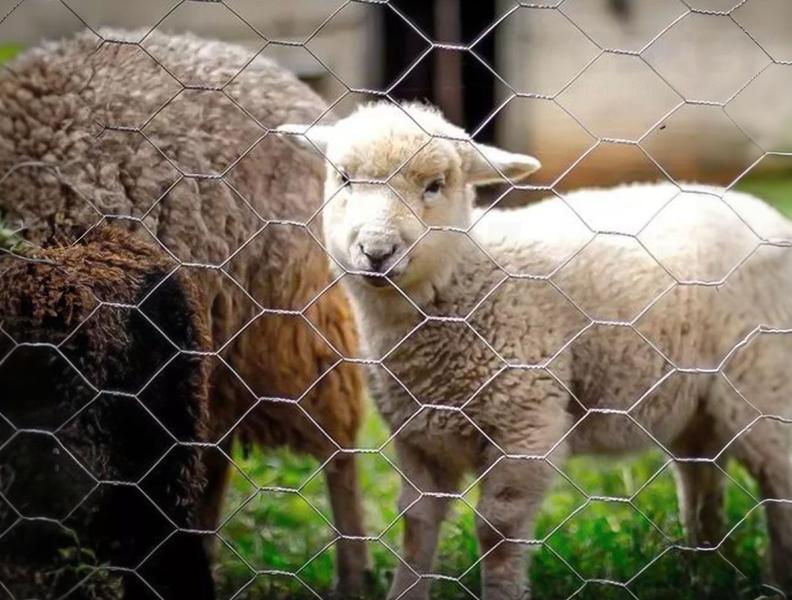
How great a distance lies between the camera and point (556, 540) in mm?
3957

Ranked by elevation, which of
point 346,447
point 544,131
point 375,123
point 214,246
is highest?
point 375,123

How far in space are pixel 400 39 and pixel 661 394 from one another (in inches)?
102

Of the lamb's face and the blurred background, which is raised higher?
the lamb's face

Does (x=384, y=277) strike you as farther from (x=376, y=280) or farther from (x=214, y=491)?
(x=214, y=491)

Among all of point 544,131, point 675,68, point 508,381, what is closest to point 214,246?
point 508,381

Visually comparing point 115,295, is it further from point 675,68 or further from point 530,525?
point 675,68

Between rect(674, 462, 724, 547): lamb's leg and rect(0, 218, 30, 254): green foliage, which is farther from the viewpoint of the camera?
rect(674, 462, 724, 547): lamb's leg

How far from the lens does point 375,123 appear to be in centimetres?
331

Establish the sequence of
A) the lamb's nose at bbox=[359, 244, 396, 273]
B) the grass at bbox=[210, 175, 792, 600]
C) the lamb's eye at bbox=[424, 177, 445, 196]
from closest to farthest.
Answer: the lamb's nose at bbox=[359, 244, 396, 273] < the lamb's eye at bbox=[424, 177, 445, 196] < the grass at bbox=[210, 175, 792, 600]

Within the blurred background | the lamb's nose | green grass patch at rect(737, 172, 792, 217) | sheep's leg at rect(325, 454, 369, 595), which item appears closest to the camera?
the lamb's nose

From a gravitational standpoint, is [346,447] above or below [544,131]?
above

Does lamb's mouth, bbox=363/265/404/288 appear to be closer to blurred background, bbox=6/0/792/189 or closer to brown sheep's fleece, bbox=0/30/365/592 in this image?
brown sheep's fleece, bbox=0/30/365/592

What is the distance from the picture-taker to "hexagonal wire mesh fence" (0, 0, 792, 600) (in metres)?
3.24

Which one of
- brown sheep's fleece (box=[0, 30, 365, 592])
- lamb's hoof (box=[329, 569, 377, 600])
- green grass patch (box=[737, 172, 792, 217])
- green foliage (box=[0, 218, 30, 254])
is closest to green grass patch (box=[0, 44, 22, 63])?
brown sheep's fleece (box=[0, 30, 365, 592])
